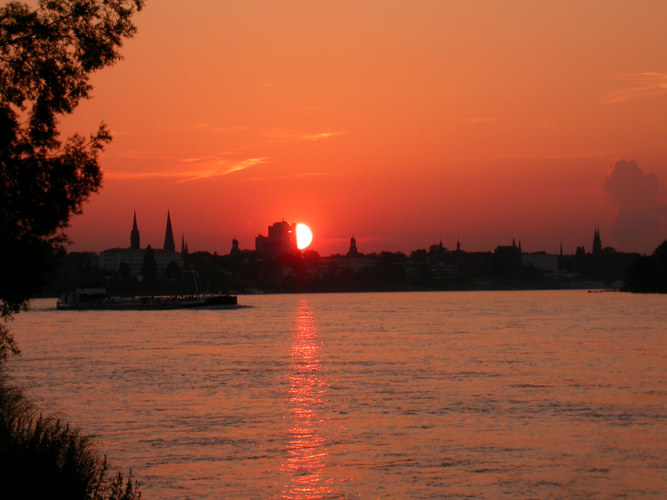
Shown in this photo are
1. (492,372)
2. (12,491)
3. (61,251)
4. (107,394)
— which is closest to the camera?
(12,491)

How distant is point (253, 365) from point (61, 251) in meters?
39.0

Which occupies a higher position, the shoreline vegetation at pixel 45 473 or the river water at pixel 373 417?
the shoreline vegetation at pixel 45 473

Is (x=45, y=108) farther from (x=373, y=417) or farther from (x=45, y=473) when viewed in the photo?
(x=373, y=417)

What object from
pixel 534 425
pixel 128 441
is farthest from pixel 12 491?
pixel 534 425

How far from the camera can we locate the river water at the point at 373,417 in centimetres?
2812

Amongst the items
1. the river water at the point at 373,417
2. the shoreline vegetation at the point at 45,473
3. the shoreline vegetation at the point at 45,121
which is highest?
the shoreline vegetation at the point at 45,121

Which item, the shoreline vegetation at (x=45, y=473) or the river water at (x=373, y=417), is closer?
the shoreline vegetation at (x=45, y=473)

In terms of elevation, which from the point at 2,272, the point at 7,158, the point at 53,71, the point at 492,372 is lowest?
the point at 492,372

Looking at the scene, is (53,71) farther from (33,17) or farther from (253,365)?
(253,365)

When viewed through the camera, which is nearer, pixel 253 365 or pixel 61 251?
pixel 61 251

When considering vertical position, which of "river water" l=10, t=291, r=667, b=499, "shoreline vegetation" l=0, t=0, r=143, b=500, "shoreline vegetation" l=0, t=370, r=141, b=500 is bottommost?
"river water" l=10, t=291, r=667, b=499

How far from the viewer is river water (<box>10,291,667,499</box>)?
28125 millimetres

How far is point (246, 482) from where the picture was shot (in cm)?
2795

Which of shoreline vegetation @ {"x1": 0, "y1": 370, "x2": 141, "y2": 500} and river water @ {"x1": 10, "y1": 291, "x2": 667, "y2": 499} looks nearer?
shoreline vegetation @ {"x1": 0, "y1": 370, "x2": 141, "y2": 500}
